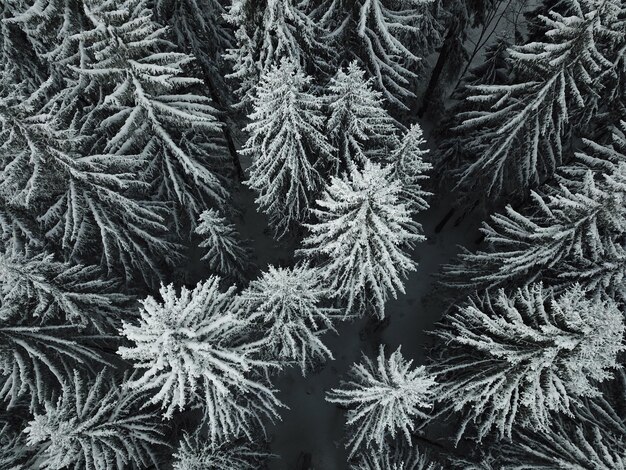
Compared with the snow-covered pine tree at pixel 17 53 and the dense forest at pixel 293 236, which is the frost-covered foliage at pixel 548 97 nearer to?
the dense forest at pixel 293 236

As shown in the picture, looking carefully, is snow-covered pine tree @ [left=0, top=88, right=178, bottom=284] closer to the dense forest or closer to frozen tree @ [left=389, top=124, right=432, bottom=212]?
the dense forest

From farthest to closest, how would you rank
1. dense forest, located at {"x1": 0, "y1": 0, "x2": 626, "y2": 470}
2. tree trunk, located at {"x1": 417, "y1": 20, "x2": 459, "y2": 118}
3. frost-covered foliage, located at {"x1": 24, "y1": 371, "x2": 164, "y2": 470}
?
tree trunk, located at {"x1": 417, "y1": 20, "x2": 459, "y2": 118}
dense forest, located at {"x1": 0, "y1": 0, "x2": 626, "y2": 470}
frost-covered foliage, located at {"x1": 24, "y1": 371, "x2": 164, "y2": 470}

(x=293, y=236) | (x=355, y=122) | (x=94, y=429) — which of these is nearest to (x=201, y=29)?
(x=293, y=236)

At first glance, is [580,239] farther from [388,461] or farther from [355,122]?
[388,461]

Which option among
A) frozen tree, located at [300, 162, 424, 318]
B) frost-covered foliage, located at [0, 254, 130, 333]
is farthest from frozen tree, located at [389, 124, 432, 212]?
frost-covered foliage, located at [0, 254, 130, 333]

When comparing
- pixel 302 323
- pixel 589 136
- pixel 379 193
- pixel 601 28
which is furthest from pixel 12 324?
pixel 589 136

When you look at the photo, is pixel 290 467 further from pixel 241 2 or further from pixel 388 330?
pixel 241 2
